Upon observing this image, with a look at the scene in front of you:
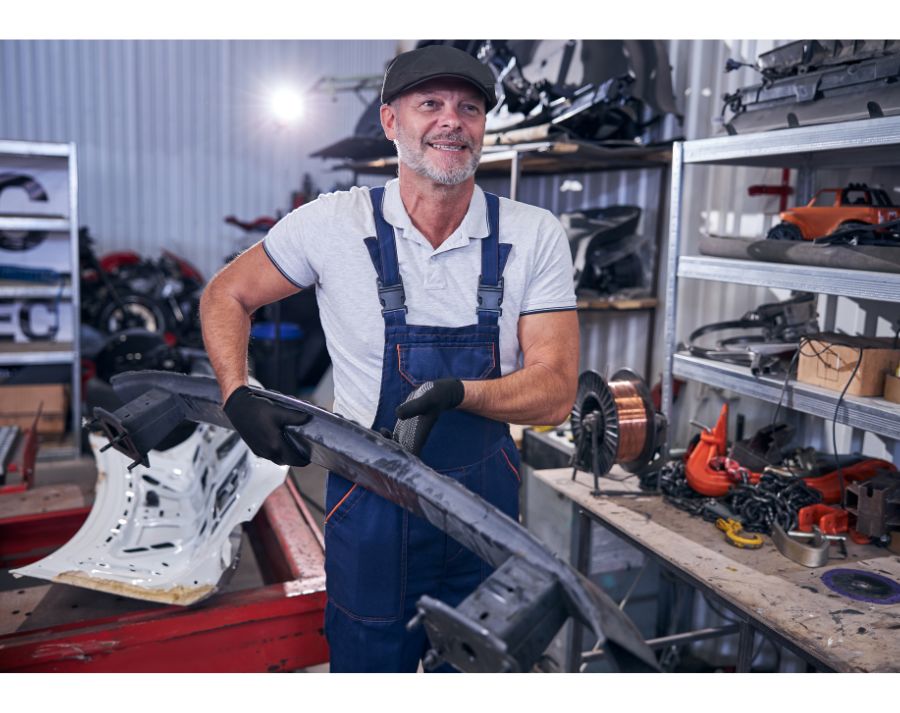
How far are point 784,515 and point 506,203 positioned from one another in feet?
4.12

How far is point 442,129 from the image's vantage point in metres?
1.72

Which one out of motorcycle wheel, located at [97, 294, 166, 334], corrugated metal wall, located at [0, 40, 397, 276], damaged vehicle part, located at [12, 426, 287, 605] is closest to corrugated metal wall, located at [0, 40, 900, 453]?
corrugated metal wall, located at [0, 40, 397, 276]

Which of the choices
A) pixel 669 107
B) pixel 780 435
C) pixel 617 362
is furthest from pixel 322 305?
pixel 617 362

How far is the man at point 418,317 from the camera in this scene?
1725 millimetres

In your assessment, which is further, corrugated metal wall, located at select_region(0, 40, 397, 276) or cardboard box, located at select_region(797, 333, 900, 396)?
corrugated metal wall, located at select_region(0, 40, 397, 276)

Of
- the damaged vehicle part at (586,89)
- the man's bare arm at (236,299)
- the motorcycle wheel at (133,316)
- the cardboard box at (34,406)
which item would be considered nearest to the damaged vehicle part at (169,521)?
the man's bare arm at (236,299)

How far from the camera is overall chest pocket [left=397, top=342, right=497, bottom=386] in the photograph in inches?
67.8

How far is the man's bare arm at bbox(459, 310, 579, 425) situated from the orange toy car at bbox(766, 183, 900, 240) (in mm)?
1097

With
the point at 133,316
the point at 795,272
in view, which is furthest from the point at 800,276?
the point at 133,316

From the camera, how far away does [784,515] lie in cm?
224

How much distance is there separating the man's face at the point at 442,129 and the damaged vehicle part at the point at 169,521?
96 cm

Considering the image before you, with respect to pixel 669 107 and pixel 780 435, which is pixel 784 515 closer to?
pixel 780 435

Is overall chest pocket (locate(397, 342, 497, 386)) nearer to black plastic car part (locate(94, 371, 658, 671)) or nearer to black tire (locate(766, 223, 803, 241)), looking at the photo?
black plastic car part (locate(94, 371, 658, 671))

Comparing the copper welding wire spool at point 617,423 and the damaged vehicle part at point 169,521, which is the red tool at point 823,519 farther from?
the damaged vehicle part at point 169,521
